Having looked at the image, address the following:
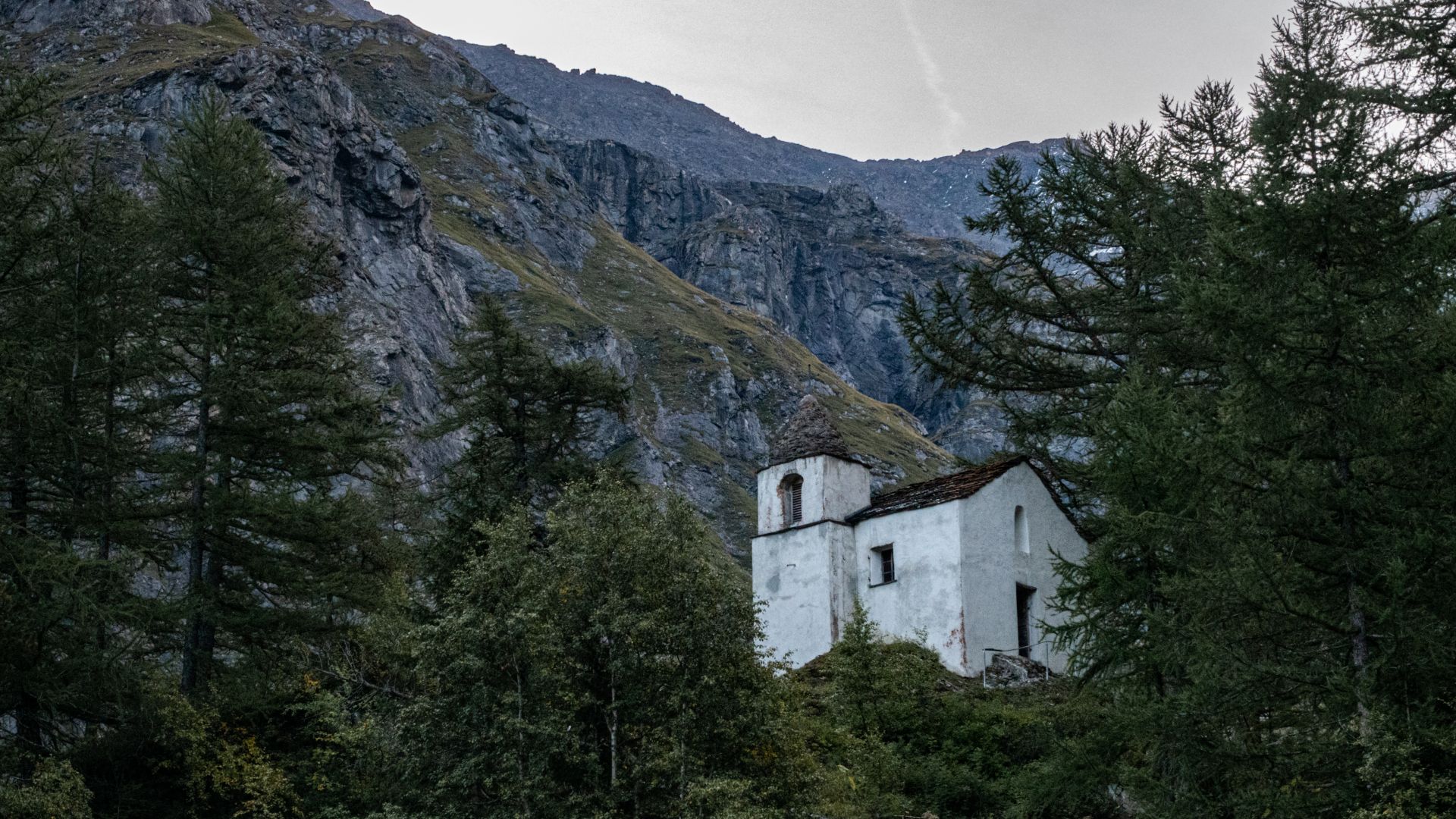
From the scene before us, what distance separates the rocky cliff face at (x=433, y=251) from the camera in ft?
361

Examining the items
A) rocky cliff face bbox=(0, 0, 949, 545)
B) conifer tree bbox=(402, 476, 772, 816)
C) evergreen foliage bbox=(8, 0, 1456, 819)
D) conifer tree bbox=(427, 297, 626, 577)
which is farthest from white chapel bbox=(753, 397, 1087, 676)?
rocky cliff face bbox=(0, 0, 949, 545)

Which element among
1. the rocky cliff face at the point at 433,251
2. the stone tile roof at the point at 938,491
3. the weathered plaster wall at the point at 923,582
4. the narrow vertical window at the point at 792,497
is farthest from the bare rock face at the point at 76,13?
the weathered plaster wall at the point at 923,582

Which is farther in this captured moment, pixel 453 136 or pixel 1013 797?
pixel 453 136

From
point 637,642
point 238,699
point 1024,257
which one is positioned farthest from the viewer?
point 1024,257

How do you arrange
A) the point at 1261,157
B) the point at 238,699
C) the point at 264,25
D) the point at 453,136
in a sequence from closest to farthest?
the point at 1261,157 → the point at 238,699 → the point at 264,25 → the point at 453,136

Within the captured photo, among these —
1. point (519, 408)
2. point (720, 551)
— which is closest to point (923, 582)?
point (720, 551)

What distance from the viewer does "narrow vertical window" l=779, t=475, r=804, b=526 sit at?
34250 mm

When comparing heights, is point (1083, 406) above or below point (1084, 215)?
below

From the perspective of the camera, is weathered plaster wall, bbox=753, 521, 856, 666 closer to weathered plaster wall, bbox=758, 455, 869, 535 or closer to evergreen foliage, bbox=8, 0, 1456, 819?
weathered plaster wall, bbox=758, 455, 869, 535

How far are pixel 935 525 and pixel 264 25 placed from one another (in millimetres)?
163270

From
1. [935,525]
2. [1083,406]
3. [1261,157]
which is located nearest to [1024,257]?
[1083,406]

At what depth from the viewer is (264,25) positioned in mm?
165500

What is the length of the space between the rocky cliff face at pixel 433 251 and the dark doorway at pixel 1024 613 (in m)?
53.1

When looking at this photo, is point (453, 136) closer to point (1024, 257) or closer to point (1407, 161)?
point (1024, 257)
